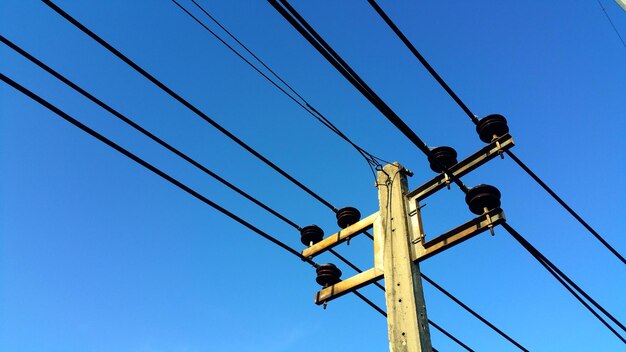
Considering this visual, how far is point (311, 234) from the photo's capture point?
7266 mm

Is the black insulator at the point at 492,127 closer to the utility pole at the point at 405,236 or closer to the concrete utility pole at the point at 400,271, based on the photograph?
the utility pole at the point at 405,236

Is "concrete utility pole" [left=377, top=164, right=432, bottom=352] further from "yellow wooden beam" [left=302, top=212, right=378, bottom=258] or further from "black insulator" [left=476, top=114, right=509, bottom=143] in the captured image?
"black insulator" [left=476, top=114, right=509, bottom=143]

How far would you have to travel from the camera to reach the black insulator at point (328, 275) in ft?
22.3

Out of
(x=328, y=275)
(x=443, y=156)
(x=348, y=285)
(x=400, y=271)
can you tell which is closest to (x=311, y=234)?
(x=328, y=275)

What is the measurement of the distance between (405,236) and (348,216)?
140 centimetres

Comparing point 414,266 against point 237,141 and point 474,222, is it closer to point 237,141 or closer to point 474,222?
point 474,222

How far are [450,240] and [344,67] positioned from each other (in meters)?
2.24

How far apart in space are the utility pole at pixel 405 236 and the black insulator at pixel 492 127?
0.40 feet

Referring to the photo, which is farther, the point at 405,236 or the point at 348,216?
the point at 348,216

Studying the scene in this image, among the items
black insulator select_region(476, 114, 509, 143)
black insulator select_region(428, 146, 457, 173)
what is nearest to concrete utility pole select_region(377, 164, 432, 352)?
black insulator select_region(428, 146, 457, 173)

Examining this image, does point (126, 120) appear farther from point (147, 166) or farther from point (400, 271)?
point (400, 271)

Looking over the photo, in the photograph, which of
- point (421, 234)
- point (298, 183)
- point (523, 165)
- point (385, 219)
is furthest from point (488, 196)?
point (298, 183)

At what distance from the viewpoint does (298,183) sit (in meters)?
7.12

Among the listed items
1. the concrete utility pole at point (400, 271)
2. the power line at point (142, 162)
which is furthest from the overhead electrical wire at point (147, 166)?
the concrete utility pole at point (400, 271)
